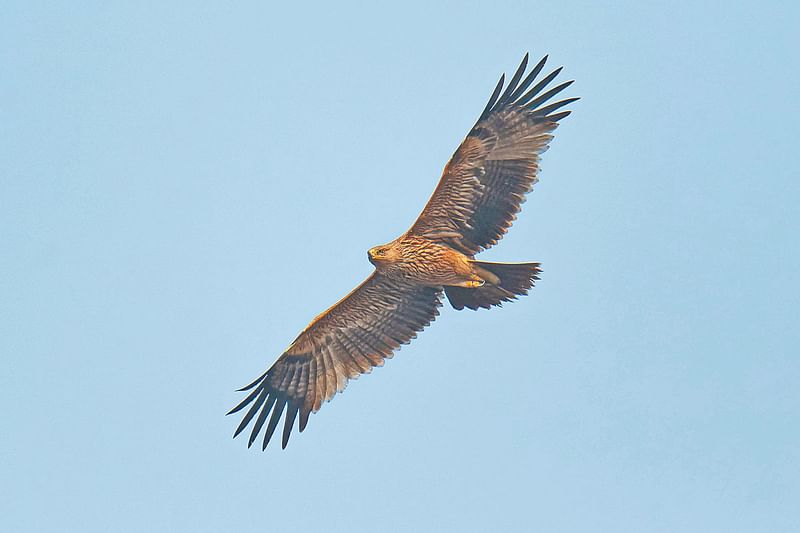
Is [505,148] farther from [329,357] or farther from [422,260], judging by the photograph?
[329,357]

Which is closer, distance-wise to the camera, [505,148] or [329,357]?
[505,148]

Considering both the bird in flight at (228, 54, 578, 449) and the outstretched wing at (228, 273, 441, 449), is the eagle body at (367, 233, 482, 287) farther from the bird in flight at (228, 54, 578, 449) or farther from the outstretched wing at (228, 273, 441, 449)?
the outstretched wing at (228, 273, 441, 449)

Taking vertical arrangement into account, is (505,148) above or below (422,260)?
above

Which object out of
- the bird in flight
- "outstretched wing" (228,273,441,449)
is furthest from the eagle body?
"outstretched wing" (228,273,441,449)

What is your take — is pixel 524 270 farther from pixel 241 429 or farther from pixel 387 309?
pixel 241 429

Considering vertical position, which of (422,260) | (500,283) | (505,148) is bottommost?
(500,283)

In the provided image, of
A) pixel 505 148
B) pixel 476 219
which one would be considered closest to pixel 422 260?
pixel 476 219

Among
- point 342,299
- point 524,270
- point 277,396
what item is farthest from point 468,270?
point 277,396

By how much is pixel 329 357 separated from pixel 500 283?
2.46m

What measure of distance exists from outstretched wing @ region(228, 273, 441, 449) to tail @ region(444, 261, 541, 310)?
714mm

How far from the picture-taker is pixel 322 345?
16.6 m

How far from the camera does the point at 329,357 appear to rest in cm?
1661

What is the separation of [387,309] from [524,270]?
1961 mm

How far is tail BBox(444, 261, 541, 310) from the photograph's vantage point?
15.4 m
